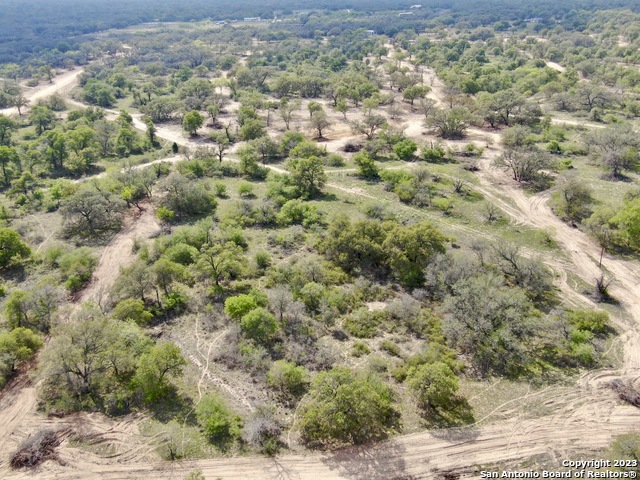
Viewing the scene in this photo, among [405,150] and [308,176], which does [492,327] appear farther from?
[405,150]

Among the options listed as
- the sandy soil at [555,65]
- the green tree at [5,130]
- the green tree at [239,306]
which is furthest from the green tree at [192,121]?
the sandy soil at [555,65]

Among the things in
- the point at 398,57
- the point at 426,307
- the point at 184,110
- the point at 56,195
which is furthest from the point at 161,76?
the point at 426,307

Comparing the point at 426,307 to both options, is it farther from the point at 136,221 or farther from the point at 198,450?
the point at 136,221

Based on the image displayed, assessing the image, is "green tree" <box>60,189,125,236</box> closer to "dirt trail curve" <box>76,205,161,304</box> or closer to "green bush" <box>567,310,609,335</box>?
"dirt trail curve" <box>76,205,161,304</box>

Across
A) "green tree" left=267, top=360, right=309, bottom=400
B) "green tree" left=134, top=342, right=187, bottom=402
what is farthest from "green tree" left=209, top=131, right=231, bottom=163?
"green tree" left=267, top=360, right=309, bottom=400

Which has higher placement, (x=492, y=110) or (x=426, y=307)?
(x=492, y=110)

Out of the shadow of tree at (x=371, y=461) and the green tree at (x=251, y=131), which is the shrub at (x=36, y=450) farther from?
the green tree at (x=251, y=131)
